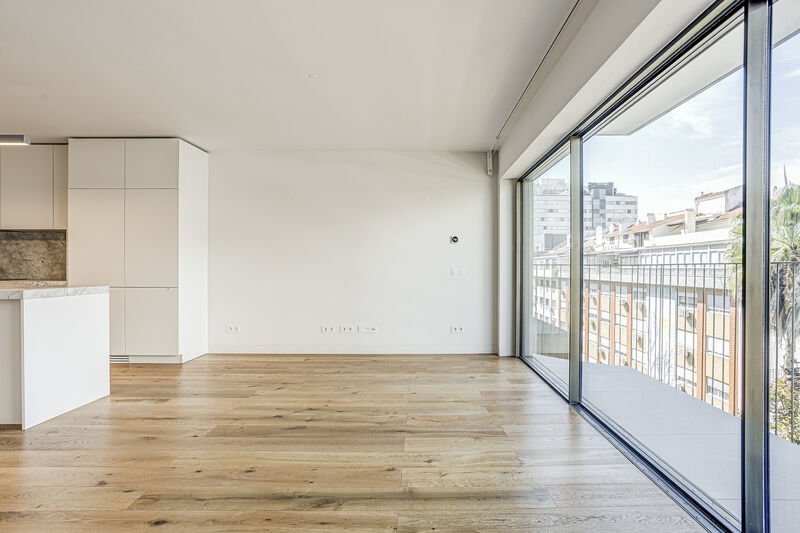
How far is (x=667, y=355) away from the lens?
7.63ft

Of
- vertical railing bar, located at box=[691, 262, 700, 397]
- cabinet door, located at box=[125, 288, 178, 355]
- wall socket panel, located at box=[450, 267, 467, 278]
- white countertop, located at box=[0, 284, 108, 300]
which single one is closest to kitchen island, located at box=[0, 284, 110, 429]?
white countertop, located at box=[0, 284, 108, 300]

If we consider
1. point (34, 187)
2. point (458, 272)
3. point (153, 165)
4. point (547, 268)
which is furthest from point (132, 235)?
point (547, 268)

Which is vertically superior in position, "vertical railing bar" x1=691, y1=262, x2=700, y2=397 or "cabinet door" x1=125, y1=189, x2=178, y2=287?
"cabinet door" x1=125, y1=189, x2=178, y2=287

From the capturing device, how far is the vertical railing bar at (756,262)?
1.64 m

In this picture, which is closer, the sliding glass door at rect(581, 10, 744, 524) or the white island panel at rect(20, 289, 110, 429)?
the sliding glass door at rect(581, 10, 744, 524)

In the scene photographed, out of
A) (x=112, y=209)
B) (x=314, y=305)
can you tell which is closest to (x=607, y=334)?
(x=314, y=305)

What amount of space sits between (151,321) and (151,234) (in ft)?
3.49

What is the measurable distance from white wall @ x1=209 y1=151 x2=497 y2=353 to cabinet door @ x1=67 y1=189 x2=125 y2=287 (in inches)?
43.4

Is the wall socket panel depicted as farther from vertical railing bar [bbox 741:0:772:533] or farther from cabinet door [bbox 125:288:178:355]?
vertical railing bar [bbox 741:0:772:533]

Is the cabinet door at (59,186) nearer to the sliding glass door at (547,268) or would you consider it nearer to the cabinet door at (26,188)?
the cabinet door at (26,188)

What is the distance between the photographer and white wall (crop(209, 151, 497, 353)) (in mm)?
5922

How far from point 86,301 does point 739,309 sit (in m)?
4.66

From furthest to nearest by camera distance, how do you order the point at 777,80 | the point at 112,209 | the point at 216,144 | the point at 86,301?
the point at 216,144 < the point at 112,209 < the point at 86,301 < the point at 777,80

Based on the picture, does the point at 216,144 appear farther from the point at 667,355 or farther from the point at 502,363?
the point at 667,355
